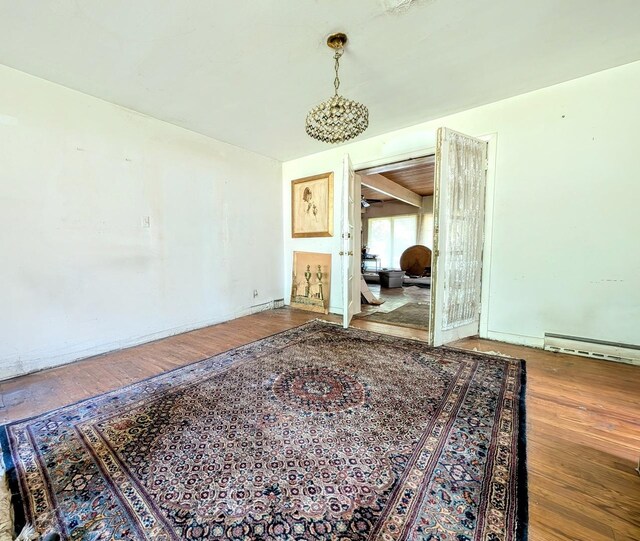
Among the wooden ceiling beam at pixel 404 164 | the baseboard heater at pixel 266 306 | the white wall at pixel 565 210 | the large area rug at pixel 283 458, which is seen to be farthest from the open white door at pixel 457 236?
the baseboard heater at pixel 266 306

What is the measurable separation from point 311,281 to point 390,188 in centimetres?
375

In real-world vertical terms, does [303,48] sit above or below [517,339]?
above

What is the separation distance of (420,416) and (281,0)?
106 inches

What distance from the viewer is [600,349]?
2.64 meters

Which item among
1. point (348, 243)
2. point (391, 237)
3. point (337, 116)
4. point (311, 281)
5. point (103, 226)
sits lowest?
point (311, 281)

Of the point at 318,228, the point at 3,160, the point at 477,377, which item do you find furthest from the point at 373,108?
the point at 3,160

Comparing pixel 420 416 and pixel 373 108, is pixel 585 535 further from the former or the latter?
pixel 373 108

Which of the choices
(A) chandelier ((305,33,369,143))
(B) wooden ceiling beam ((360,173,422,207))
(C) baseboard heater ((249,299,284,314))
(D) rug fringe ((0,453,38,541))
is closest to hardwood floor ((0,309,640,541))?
(D) rug fringe ((0,453,38,541))

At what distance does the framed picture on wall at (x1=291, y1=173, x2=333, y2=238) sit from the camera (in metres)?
4.49

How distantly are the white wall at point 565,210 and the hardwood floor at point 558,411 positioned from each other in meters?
0.41

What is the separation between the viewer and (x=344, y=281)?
3.58 m

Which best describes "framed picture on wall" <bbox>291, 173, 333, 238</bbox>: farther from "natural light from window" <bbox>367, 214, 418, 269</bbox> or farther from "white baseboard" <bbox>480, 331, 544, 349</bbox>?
"natural light from window" <bbox>367, 214, 418, 269</bbox>

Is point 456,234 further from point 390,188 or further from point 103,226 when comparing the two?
point 390,188

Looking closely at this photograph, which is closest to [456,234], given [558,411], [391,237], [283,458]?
[558,411]
